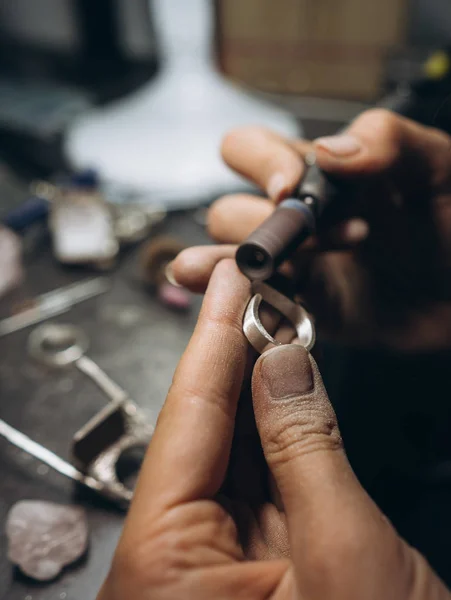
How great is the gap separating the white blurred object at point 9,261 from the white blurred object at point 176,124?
0.22 meters

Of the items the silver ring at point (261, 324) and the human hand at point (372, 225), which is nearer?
the silver ring at point (261, 324)

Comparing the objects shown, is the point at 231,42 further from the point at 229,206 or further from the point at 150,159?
the point at 229,206

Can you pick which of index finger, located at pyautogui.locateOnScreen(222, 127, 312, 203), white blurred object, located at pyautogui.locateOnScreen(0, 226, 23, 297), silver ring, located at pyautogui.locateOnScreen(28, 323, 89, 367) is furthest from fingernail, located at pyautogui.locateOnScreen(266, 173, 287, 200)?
white blurred object, located at pyautogui.locateOnScreen(0, 226, 23, 297)

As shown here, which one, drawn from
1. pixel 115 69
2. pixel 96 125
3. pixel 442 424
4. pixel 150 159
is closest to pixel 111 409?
pixel 442 424

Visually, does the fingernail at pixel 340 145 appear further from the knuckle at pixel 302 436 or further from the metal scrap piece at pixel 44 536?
the metal scrap piece at pixel 44 536

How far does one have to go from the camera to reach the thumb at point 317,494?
0.32 m

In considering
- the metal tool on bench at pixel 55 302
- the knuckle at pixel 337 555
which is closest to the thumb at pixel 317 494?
the knuckle at pixel 337 555

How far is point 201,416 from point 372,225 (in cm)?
50

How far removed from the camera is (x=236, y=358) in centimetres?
42

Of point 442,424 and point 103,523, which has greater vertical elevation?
point 103,523

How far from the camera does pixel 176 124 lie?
3.68 feet

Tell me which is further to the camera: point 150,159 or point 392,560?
point 150,159

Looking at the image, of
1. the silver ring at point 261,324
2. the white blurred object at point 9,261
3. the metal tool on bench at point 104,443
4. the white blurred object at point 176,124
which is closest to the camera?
the silver ring at point 261,324

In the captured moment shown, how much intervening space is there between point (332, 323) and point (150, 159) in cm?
50
